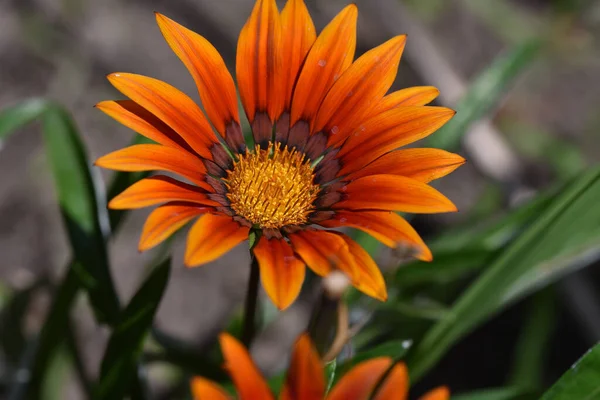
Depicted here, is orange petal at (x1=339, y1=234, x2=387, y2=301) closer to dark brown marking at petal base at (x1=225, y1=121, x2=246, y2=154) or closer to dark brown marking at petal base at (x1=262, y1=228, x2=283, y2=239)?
dark brown marking at petal base at (x1=262, y1=228, x2=283, y2=239)

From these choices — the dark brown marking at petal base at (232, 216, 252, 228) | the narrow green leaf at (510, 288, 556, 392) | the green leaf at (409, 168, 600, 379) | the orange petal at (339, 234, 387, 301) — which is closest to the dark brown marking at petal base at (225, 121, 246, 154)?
the dark brown marking at petal base at (232, 216, 252, 228)

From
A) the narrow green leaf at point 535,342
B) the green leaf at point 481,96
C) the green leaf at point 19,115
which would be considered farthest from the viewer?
the narrow green leaf at point 535,342

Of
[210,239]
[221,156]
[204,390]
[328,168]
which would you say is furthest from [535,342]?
[204,390]

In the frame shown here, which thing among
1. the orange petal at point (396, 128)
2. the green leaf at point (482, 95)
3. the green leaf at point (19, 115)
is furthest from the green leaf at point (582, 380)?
the green leaf at point (19, 115)

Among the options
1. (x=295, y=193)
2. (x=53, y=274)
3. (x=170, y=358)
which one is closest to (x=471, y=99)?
(x=295, y=193)

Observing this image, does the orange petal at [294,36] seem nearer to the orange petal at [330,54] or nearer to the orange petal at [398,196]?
the orange petal at [330,54]

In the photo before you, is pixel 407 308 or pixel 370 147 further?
pixel 407 308

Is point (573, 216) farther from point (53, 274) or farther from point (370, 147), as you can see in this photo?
point (53, 274)
